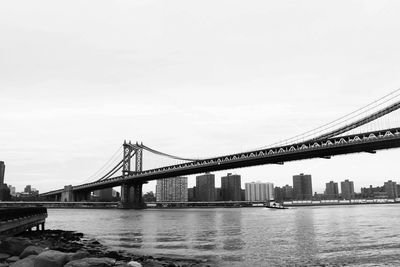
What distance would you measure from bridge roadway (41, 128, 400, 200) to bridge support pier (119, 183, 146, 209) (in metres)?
10.4

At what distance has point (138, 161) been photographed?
138500 mm

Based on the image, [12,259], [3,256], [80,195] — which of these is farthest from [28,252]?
[80,195]

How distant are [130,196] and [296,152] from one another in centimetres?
6784

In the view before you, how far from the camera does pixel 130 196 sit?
131500 mm

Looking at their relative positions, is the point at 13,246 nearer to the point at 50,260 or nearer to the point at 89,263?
the point at 50,260

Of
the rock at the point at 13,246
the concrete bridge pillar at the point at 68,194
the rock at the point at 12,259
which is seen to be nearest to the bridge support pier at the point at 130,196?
the concrete bridge pillar at the point at 68,194

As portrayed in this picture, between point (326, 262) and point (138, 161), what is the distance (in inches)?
4743

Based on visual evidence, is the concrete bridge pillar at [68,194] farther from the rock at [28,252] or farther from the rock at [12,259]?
the rock at [12,259]

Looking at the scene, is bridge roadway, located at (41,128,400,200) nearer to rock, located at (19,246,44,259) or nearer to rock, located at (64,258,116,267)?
rock, located at (19,246,44,259)

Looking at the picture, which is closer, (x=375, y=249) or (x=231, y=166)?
(x=375, y=249)

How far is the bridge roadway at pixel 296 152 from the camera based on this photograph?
68000 mm

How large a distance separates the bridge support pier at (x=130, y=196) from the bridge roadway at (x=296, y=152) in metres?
10.4

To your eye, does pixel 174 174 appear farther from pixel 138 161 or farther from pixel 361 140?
pixel 361 140

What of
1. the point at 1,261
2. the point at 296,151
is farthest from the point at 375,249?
the point at 296,151
